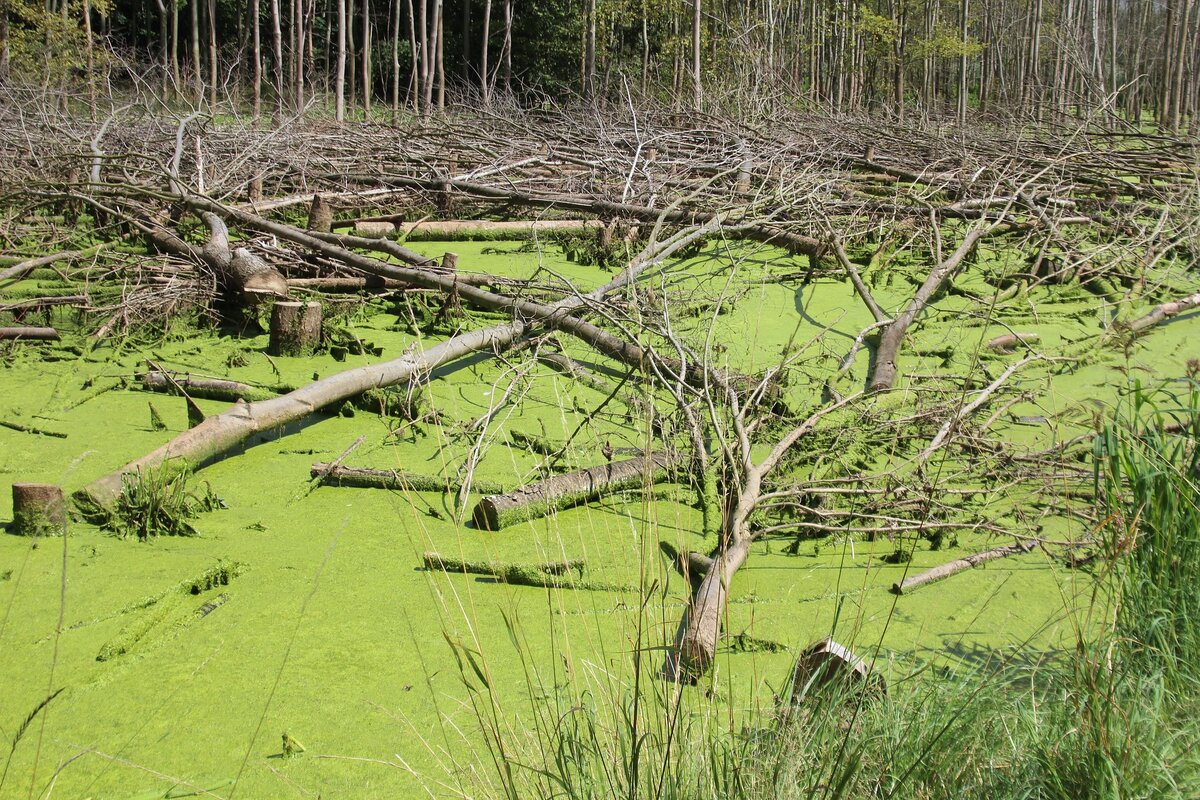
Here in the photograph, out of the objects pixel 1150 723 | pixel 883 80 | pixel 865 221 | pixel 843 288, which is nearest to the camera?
pixel 1150 723

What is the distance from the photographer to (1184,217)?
7.93 metres

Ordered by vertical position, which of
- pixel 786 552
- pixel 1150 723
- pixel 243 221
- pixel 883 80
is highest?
pixel 883 80

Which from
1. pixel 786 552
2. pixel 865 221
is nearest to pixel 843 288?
pixel 865 221

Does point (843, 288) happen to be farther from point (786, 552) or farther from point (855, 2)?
point (855, 2)

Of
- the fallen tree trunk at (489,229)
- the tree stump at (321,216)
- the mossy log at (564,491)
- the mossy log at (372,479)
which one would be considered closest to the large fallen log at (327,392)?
the mossy log at (372,479)

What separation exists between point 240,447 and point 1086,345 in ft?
16.2

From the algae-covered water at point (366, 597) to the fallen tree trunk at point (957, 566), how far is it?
0.04 meters

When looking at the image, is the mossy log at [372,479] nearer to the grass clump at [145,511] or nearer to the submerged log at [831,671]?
the grass clump at [145,511]

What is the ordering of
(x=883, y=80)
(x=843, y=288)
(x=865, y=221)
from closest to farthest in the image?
1. (x=843, y=288)
2. (x=865, y=221)
3. (x=883, y=80)

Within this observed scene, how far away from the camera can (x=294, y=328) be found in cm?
614

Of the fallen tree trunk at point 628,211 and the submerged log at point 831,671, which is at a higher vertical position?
the fallen tree trunk at point 628,211

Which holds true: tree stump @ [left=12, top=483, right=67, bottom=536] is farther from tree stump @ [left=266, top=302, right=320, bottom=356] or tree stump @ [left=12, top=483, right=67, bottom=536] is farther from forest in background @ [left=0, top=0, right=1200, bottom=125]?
forest in background @ [left=0, top=0, right=1200, bottom=125]

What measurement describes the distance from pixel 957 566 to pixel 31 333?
5232mm

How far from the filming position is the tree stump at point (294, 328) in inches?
241
